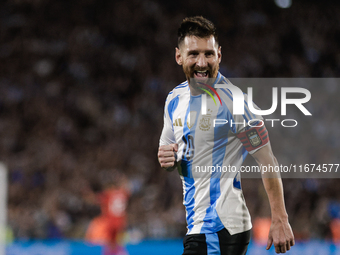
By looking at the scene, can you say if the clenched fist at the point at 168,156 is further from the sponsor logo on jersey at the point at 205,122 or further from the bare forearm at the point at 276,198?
the bare forearm at the point at 276,198

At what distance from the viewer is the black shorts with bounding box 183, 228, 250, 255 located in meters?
2.40

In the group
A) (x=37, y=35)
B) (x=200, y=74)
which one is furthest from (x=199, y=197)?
(x=37, y=35)

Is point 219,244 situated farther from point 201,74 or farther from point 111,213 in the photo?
point 111,213

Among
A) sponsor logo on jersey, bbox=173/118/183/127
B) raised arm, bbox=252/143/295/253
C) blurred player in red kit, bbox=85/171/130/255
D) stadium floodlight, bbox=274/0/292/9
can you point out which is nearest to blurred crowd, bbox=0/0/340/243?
stadium floodlight, bbox=274/0/292/9

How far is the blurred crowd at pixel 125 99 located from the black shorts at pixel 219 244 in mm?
6400

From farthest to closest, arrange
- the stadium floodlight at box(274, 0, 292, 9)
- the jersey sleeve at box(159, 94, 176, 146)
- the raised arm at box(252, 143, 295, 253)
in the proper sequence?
the stadium floodlight at box(274, 0, 292, 9) < the jersey sleeve at box(159, 94, 176, 146) < the raised arm at box(252, 143, 295, 253)

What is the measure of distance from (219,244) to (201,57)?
3.50 ft

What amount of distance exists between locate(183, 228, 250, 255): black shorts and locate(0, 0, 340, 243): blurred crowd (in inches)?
252

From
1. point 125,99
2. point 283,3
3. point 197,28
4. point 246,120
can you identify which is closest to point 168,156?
point 246,120

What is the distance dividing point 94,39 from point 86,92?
178cm

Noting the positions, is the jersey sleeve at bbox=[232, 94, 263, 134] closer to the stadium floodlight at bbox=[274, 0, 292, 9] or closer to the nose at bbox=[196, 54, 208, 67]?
the nose at bbox=[196, 54, 208, 67]

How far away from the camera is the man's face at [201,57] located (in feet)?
8.31

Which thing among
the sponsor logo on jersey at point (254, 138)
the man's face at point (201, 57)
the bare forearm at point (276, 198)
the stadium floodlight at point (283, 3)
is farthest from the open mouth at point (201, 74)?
the stadium floodlight at point (283, 3)

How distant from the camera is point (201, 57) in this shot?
8.30ft
